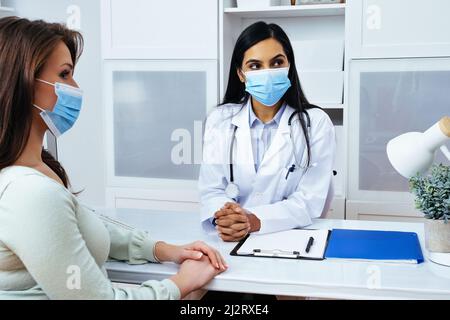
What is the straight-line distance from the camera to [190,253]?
1.30 m

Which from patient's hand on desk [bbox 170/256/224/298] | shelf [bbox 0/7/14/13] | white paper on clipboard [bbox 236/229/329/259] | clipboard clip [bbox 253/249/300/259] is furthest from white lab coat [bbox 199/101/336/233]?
shelf [bbox 0/7/14/13]

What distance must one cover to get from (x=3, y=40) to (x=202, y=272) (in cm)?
63

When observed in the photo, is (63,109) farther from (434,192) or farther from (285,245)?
(434,192)

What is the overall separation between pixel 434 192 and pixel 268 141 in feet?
2.60

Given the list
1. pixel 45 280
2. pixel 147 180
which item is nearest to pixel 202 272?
pixel 45 280

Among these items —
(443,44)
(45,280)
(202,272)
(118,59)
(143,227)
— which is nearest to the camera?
(45,280)

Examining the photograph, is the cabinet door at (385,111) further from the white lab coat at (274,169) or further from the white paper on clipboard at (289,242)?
the white paper on clipboard at (289,242)

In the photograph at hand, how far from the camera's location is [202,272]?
122 centimetres

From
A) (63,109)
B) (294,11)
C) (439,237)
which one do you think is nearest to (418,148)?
(439,237)

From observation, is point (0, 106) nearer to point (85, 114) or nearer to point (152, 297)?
point (152, 297)

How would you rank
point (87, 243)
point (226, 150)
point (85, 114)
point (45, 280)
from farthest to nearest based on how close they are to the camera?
point (85, 114), point (226, 150), point (87, 243), point (45, 280)

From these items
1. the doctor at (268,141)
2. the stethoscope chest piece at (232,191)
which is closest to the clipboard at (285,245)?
the doctor at (268,141)

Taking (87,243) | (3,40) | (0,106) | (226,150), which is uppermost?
(3,40)

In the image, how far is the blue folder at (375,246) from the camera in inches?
51.9
